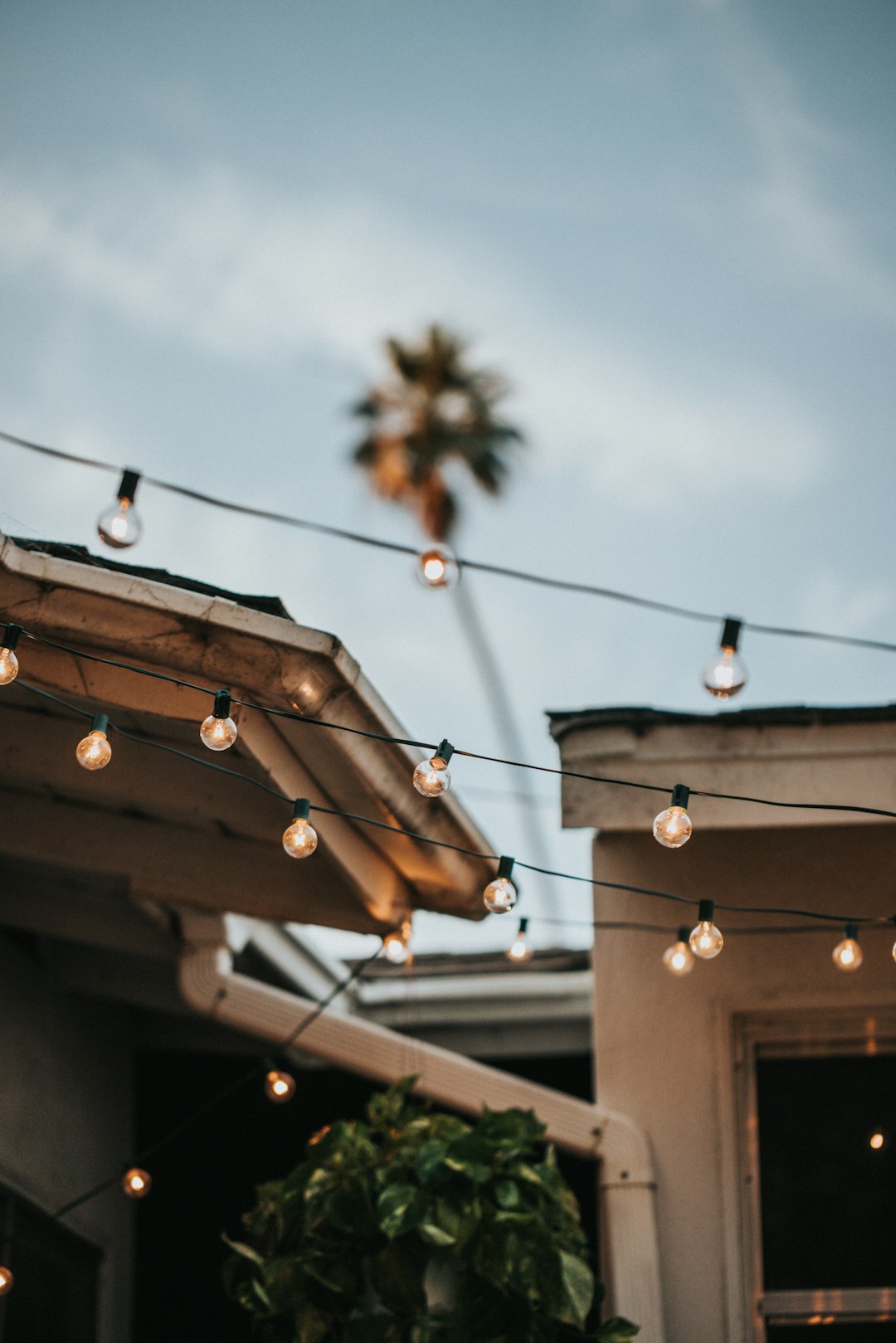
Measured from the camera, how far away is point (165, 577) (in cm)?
394

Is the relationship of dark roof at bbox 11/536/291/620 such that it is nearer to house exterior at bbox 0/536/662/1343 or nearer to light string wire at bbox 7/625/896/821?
house exterior at bbox 0/536/662/1343

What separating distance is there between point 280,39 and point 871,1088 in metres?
15.7

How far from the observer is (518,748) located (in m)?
22.7

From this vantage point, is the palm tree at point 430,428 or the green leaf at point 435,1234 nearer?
the green leaf at point 435,1234

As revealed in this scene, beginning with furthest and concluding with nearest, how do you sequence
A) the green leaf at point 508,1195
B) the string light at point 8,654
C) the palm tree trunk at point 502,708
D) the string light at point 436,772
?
the palm tree trunk at point 502,708 → the green leaf at point 508,1195 → the string light at point 436,772 → the string light at point 8,654

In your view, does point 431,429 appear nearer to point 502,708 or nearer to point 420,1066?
point 502,708

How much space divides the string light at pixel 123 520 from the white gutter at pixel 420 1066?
262cm

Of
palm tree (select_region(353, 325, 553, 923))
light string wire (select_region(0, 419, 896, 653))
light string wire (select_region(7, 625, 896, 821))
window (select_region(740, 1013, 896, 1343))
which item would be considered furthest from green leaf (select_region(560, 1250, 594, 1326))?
palm tree (select_region(353, 325, 553, 923))

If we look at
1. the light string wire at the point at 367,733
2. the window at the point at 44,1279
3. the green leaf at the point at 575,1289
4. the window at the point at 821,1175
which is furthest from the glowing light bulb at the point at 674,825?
the window at the point at 44,1279

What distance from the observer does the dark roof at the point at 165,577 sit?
385 cm

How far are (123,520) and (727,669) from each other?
1651mm

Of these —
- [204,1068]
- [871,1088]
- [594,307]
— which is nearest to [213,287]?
[594,307]

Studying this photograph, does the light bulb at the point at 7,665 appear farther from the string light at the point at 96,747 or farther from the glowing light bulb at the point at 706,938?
the glowing light bulb at the point at 706,938

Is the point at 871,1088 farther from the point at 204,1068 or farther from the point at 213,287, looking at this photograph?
the point at 213,287
